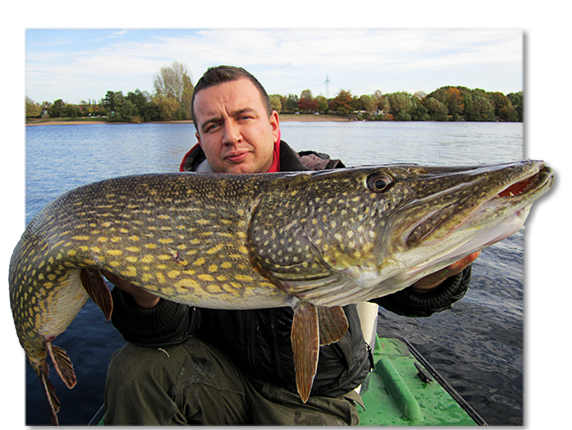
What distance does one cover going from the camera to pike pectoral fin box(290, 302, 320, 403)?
1.19m

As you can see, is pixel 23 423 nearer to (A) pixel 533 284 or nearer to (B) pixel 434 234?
(B) pixel 434 234

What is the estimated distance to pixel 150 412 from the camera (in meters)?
1.71

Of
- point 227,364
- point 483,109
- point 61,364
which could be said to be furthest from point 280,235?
point 483,109

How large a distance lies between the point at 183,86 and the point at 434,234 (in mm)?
53690

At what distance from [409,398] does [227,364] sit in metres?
1.24

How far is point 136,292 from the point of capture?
161 centimetres

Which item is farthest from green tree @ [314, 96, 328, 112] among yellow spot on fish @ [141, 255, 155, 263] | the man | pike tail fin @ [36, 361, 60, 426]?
yellow spot on fish @ [141, 255, 155, 263]

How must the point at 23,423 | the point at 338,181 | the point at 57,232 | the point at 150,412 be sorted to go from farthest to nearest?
1. the point at 23,423
2. the point at 150,412
3. the point at 57,232
4. the point at 338,181

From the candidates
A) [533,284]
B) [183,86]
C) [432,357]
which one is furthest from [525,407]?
[183,86]

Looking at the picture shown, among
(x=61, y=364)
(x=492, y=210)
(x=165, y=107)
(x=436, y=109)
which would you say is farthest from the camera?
(x=436, y=109)

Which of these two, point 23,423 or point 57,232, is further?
point 23,423

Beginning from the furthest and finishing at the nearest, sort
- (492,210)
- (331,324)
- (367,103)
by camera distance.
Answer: (367,103) → (331,324) → (492,210)

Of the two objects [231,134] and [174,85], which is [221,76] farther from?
[174,85]

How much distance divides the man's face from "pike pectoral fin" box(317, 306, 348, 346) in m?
1.23
